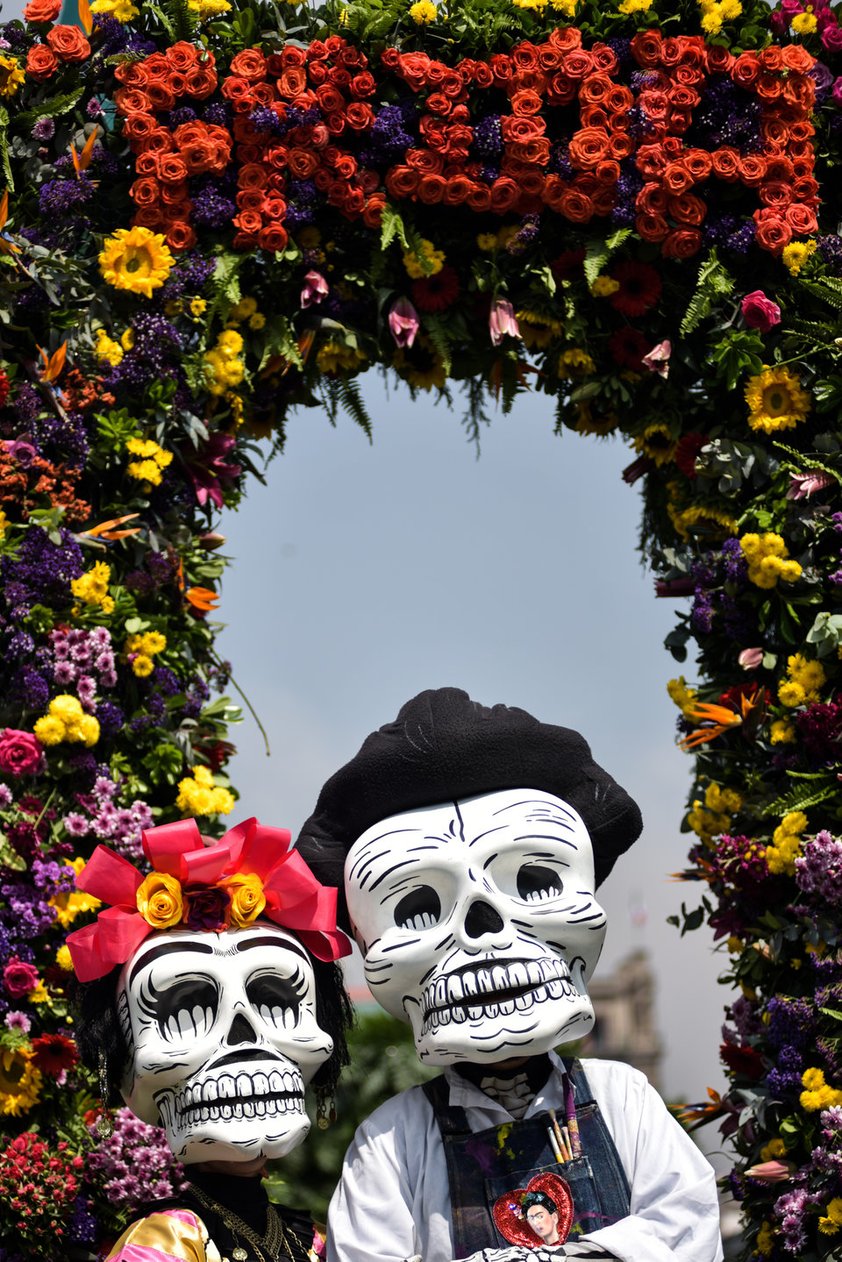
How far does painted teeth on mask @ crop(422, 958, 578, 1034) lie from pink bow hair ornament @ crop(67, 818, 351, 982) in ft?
1.26

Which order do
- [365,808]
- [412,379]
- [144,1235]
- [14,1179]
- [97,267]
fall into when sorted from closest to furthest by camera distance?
[144,1235] → [365,808] → [14,1179] → [97,267] → [412,379]

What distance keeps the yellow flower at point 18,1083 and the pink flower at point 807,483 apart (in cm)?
268

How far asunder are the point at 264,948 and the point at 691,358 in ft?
8.08

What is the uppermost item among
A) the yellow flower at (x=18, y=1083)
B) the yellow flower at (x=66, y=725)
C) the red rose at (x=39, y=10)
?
the red rose at (x=39, y=10)

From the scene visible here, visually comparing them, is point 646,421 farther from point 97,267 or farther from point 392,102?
point 97,267

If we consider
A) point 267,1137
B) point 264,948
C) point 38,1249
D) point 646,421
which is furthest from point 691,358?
point 38,1249

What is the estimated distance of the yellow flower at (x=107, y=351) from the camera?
4672 millimetres

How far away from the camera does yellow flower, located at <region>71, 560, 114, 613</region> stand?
446 centimetres

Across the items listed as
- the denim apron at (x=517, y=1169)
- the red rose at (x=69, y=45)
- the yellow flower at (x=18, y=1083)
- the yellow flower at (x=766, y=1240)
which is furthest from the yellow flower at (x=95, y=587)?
the yellow flower at (x=766, y=1240)

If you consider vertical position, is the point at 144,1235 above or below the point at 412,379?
below

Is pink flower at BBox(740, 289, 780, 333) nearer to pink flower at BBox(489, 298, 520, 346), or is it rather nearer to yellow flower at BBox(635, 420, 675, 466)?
yellow flower at BBox(635, 420, 675, 466)

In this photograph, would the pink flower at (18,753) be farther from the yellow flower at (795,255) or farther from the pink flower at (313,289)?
the yellow flower at (795,255)

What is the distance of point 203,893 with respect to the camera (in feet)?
11.5

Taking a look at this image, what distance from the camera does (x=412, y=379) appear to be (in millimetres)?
5188
